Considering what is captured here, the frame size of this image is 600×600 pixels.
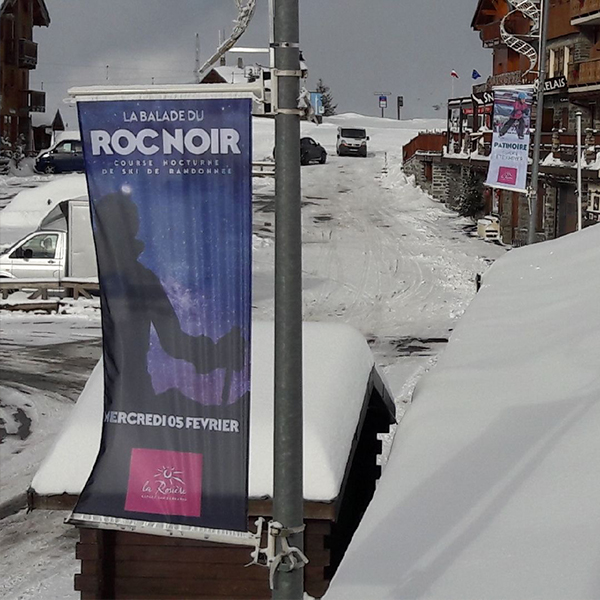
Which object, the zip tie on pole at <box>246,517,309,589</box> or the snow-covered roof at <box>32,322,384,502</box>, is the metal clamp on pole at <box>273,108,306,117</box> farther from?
the snow-covered roof at <box>32,322,384,502</box>

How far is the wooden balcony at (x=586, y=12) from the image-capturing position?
36188 mm

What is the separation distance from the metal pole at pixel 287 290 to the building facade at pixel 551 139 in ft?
64.2

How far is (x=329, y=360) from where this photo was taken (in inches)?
355

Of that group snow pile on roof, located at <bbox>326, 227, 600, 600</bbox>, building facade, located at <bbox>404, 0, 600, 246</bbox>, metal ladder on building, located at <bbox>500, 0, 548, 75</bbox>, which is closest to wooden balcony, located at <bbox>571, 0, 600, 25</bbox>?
building facade, located at <bbox>404, 0, 600, 246</bbox>

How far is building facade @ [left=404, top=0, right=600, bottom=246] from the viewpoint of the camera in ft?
104

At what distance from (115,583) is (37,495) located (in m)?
1.28

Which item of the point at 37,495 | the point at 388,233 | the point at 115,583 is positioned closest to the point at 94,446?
the point at 37,495

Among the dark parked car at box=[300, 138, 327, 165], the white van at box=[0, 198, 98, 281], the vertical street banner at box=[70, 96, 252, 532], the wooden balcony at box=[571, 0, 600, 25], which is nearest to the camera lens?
the vertical street banner at box=[70, 96, 252, 532]

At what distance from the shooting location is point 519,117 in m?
22.9

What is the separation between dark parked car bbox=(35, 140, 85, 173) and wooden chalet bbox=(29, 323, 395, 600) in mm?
43588

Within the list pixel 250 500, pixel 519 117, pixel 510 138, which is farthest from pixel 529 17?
pixel 250 500

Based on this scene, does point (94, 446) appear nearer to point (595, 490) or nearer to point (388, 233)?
point (595, 490)

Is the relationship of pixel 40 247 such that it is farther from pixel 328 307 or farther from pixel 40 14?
pixel 40 14

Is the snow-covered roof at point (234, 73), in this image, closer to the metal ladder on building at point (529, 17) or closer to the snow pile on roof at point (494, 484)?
the snow pile on roof at point (494, 484)
